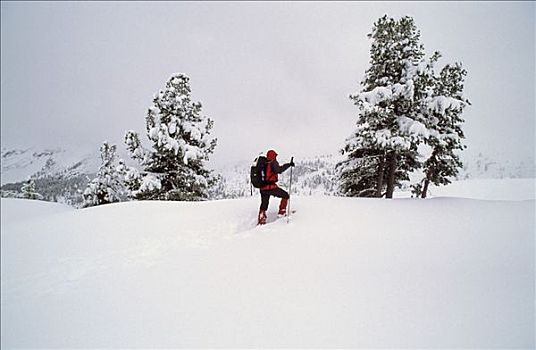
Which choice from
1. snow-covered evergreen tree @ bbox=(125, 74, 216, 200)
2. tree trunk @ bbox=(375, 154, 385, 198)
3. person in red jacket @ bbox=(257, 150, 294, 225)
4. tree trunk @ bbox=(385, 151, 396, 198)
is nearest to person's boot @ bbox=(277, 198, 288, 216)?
person in red jacket @ bbox=(257, 150, 294, 225)

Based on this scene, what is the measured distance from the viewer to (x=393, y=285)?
4.40 metres

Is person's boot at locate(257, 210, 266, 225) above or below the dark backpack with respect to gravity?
below

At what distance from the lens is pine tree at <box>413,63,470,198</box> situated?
1087 cm

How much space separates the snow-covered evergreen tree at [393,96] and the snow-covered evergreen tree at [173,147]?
9.43m

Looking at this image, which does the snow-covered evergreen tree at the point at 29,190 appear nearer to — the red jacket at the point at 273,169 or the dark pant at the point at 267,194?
the dark pant at the point at 267,194

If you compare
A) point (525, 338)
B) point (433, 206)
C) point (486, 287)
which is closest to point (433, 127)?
point (433, 206)

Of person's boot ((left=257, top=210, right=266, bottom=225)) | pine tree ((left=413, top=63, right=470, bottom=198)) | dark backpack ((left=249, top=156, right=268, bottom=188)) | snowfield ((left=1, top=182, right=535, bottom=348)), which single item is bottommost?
snowfield ((left=1, top=182, right=535, bottom=348))

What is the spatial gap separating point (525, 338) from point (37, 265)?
923cm

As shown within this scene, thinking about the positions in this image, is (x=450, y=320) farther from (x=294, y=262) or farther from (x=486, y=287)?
(x=294, y=262)

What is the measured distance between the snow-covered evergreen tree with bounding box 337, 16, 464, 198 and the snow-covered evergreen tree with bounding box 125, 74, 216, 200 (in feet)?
31.0

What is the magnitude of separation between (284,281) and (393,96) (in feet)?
32.3

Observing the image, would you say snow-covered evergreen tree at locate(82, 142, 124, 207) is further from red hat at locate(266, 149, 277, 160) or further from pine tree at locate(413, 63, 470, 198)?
pine tree at locate(413, 63, 470, 198)

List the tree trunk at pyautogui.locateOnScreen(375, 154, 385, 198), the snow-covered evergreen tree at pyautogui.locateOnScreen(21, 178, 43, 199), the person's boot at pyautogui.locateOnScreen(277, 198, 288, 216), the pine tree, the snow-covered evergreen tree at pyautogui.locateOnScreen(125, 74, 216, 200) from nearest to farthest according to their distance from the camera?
the person's boot at pyautogui.locateOnScreen(277, 198, 288, 216), the pine tree, the tree trunk at pyautogui.locateOnScreen(375, 154, 385, 198), the snow-covered evergreen tree at pyautogui.locateOnScreen(125, 74, 216, 200), the snow-covered evergreen tree at pyautogui.locateOnScreen(21, 178, 43, 199)

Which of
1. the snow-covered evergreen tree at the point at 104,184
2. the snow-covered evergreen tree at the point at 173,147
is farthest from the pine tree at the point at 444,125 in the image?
the snow-covered evergreen tree at the point at 104,184
